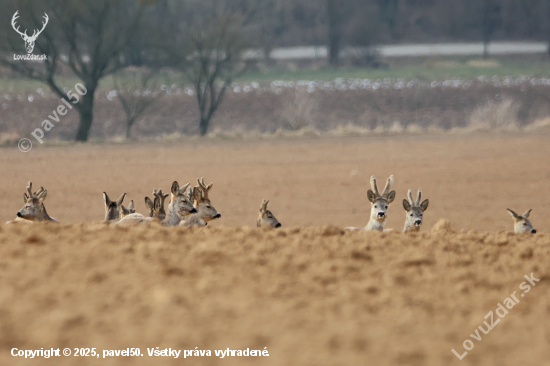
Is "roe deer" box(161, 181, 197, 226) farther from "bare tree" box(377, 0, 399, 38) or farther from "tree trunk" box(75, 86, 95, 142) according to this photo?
"bare tree" box(377, 0, 399, 38)

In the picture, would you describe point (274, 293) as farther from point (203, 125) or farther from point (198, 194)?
point (203, 125)

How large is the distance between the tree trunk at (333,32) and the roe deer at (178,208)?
5270 centimetres

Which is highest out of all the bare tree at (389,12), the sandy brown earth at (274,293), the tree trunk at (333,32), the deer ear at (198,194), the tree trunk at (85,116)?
the bare tree at (389,12)

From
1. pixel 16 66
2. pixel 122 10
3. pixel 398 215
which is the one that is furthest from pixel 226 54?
pixel 398 215

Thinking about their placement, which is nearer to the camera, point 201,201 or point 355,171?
point 201,201

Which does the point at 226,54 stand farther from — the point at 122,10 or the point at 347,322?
the point at 347,322

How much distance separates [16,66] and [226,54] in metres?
10.5

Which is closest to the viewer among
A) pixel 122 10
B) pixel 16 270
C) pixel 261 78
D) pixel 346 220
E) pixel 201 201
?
pixel 16 270

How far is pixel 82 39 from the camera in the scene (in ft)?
120

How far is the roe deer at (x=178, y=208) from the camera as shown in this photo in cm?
1109

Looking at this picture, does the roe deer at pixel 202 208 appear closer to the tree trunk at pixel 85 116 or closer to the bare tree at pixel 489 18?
the tree trunk at pixel 85 116

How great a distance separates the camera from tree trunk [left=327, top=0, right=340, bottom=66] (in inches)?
2510

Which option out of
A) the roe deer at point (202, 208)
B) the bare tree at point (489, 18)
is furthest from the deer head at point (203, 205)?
the bare tree at point (489, 18)

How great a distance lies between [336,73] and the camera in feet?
191
